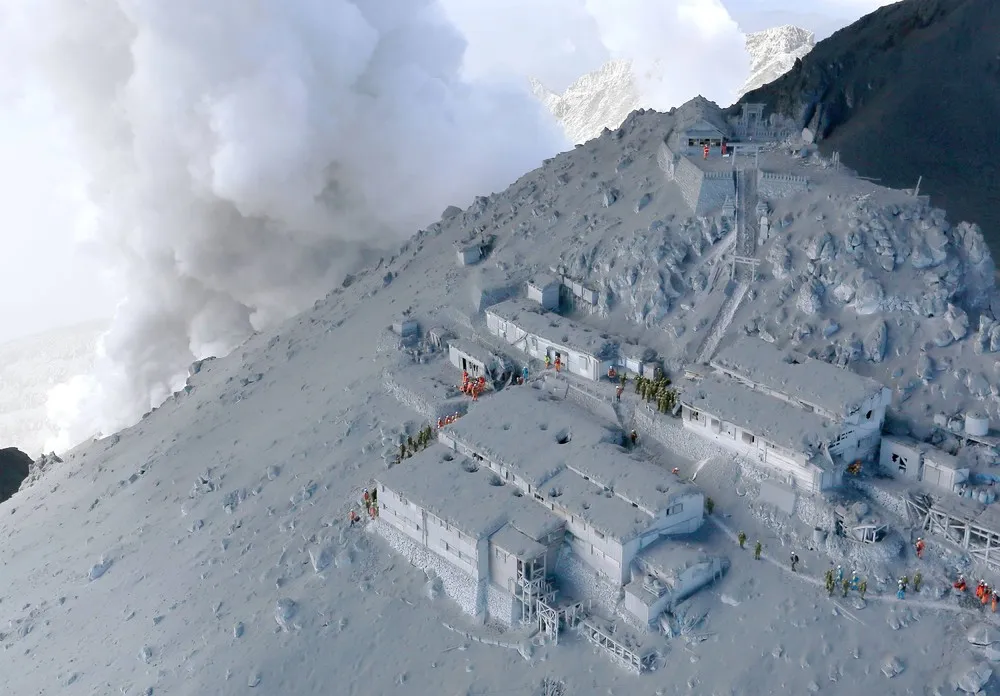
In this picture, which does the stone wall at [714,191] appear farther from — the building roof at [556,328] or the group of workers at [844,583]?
the group of workers at [844,583]

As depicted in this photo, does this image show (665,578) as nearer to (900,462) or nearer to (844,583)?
(844,583)

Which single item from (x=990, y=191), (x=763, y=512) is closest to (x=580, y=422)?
(x=763, y=512)

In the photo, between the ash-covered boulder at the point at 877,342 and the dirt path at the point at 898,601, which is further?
the ash-covered boulder at the point at 877,342

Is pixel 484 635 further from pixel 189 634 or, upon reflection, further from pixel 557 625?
pixel 189 634

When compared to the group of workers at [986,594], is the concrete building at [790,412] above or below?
above

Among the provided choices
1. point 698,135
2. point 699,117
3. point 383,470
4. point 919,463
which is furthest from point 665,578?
point 699,117

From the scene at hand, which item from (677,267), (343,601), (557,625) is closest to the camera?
(557,625)

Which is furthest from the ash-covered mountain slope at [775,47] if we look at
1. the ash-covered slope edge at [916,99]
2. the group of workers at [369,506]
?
the group of workers at [369,506]
